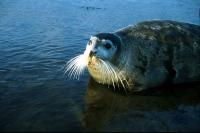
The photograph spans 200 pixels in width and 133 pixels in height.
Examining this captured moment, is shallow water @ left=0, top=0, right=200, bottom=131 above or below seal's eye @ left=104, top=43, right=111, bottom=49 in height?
below

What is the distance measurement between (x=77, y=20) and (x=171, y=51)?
19.4 ft

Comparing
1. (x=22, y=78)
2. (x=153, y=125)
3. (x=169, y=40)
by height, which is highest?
(x=169, y=40)

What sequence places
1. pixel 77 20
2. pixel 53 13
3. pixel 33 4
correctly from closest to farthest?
1. pixel 77 20
2. pixel 53 13
3. pixel 33 4

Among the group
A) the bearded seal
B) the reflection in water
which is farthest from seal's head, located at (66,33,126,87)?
the reflection in water

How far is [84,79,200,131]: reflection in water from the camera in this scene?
4828mm

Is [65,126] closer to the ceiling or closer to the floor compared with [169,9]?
closer to the floor

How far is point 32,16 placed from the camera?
1179cm

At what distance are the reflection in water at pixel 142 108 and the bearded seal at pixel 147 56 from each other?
22cm

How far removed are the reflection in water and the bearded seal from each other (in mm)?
215

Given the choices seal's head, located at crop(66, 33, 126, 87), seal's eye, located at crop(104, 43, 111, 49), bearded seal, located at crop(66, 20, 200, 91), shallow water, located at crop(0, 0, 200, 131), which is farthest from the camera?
bearded seal, located at crop(66, 20, 200, 91)

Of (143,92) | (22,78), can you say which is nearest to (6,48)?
(22,78)

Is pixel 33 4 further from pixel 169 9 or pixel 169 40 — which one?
pixel 169 40

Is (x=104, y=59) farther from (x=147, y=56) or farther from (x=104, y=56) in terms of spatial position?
(x=147, y=56)

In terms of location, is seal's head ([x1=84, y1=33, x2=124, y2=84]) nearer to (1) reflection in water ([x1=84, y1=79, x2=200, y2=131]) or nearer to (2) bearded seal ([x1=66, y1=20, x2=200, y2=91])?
(2) bearded seal ([x1=66, y1=20, x2=200, y2=91])
